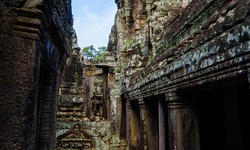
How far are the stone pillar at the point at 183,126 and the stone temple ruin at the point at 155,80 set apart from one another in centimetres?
2

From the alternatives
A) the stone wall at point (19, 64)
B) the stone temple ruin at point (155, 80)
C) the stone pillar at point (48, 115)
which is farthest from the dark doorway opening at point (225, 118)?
the stone pillar at point (48, 115)

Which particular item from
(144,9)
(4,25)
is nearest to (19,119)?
(4,25)

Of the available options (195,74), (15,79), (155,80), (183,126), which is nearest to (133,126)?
(155,80)

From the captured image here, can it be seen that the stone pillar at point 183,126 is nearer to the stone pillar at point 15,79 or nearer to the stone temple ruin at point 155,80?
the stone temple ruin at point 155,80

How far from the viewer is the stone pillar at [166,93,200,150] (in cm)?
340

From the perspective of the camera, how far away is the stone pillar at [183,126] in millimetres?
3396

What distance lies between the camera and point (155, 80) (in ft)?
14.5

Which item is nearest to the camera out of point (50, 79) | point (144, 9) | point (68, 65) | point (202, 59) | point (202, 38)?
point (202, 59)

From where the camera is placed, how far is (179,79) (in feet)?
10.8

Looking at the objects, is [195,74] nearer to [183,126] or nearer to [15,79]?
[183,126]

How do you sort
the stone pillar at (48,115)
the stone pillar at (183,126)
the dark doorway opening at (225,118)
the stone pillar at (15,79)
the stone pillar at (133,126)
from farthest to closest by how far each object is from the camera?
the stone pillar at (133,126), the dark doorway opening at (225,118), the stone pillar at (48,115), the stone pillar at (183,126), the stone pillar at (15,79)

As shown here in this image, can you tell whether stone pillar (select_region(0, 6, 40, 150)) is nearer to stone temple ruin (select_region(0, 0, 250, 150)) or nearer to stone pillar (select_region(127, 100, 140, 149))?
stone temple ruin (select_region(0, 0, 250, 150))

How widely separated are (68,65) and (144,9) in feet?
21.8

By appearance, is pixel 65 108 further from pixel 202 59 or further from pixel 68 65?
pixel 202 59
